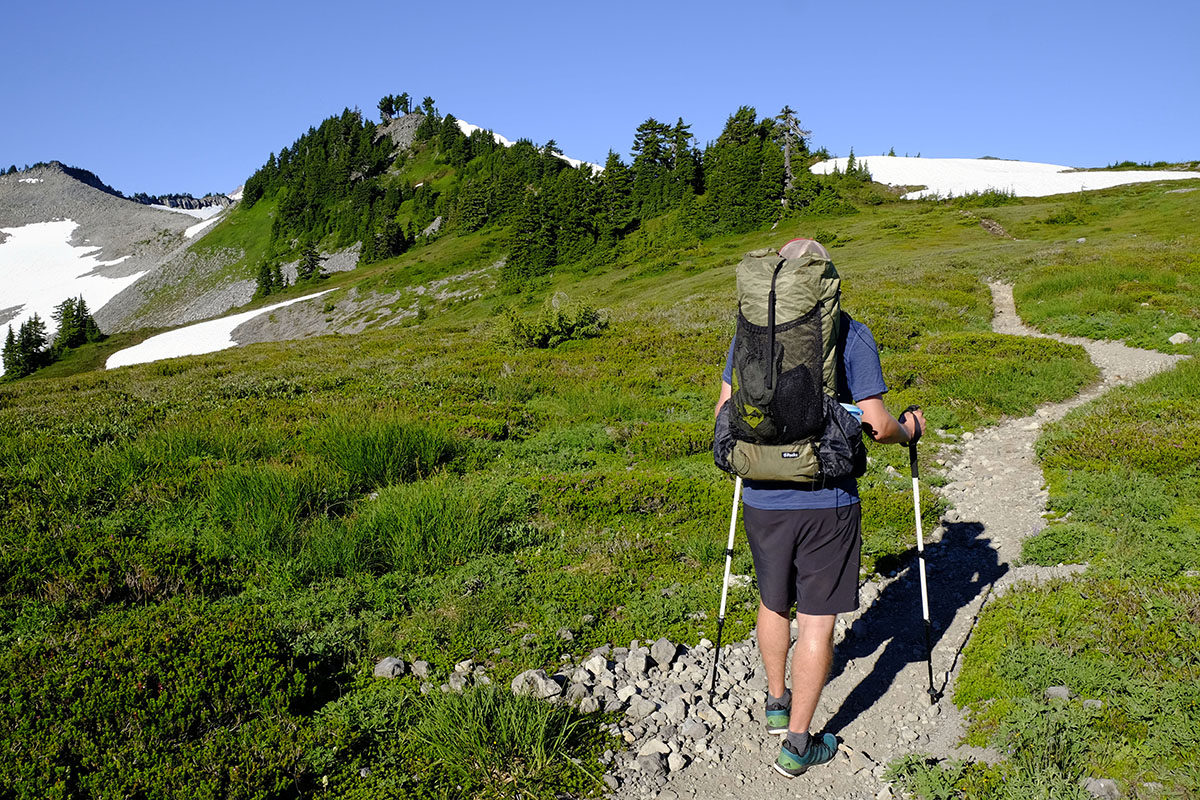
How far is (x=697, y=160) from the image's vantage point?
85.5m

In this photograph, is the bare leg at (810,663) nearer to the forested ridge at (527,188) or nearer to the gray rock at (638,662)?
the gray rock at (638,662)

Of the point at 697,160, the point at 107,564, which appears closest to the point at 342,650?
the point at 107,564

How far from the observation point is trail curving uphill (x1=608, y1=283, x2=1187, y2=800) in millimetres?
3627

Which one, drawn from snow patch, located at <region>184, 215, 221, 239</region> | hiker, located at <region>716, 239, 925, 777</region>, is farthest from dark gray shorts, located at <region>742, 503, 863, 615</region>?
snow patch, located at <region>184, 215, 221, 239</region>

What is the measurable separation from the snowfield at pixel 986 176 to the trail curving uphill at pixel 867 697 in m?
74.7

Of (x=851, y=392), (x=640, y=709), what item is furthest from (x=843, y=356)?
(x=640, y=709)

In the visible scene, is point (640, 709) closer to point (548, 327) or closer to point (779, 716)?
point (779, 716)

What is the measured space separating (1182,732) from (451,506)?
5.39 meters

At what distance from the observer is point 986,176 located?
3068 inches

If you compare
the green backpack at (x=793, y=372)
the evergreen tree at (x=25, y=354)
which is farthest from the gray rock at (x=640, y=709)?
the evergreen tree at (x=25, y=354)

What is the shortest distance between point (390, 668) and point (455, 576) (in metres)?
1.26

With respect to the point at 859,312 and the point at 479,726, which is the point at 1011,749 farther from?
the point at 859,312

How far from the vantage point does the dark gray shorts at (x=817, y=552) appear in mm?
3453

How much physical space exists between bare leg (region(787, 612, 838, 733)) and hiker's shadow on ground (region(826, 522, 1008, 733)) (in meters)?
0.68
